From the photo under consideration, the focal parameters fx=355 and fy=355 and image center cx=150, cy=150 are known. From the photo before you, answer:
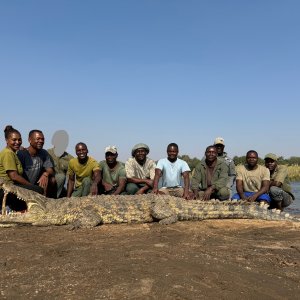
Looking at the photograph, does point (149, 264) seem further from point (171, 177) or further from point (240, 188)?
point (240, 188)

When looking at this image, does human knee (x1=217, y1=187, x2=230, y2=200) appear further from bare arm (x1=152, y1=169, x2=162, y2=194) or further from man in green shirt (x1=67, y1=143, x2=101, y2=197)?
man in green shirt (x1=67, y1=143, x2=101, y2=197)

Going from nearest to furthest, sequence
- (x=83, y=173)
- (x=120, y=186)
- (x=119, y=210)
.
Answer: (x=119, y=210), (x=83, y=173), (x=120, y=186)

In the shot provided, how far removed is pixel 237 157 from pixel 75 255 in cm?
2471

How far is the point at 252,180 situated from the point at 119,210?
3351mm

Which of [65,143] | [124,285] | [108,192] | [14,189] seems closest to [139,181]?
[108,192]

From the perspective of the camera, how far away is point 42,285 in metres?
3.13

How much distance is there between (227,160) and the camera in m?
8.66

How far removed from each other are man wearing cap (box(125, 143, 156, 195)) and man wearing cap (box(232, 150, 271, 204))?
2.06 m

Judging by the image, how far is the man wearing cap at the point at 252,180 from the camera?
26.4ft

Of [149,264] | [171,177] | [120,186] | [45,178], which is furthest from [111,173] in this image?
[149,264]

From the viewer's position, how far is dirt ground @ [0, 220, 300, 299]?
9.91ft

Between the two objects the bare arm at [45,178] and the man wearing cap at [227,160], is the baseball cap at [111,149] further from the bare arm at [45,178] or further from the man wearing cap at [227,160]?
the man wearing cap at [227,160]

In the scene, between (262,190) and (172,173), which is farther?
(172,173)

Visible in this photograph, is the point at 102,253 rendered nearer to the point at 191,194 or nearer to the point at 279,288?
the point at 279,288
